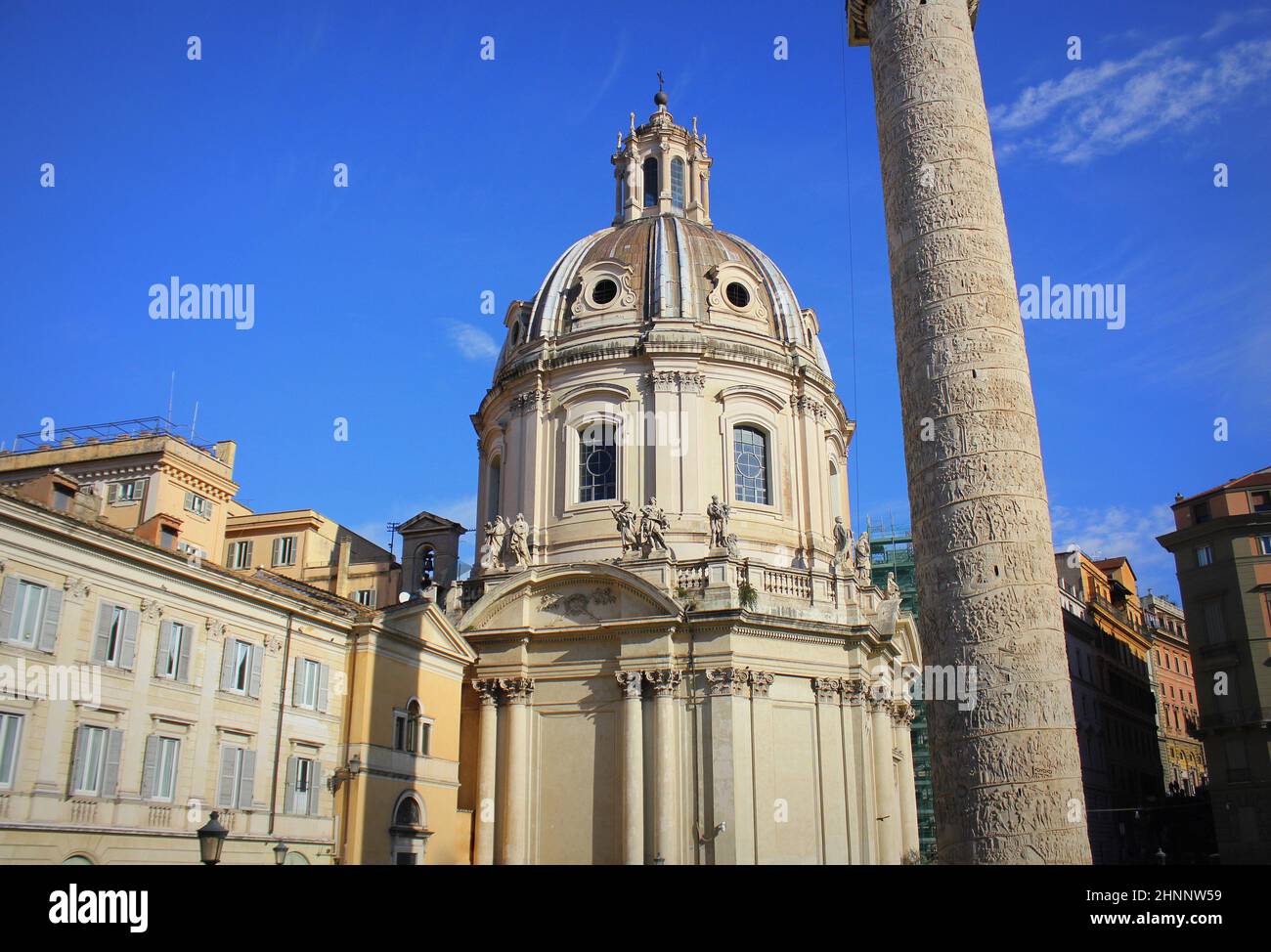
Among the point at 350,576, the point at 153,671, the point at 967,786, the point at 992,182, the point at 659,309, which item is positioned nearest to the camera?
the point at 967,786

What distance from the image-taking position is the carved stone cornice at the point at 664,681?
3231cm

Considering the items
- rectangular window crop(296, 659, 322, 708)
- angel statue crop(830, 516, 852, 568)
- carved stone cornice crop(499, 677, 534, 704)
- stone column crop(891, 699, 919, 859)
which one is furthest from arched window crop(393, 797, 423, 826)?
stone column crop(891, 699, 919, 859)

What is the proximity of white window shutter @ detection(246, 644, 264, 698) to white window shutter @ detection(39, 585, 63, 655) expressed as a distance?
487 centimetres

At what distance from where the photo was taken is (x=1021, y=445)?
1655 centimetres

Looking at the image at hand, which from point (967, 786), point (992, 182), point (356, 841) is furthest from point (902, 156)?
point (356, 841)

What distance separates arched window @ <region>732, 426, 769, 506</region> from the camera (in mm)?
37906

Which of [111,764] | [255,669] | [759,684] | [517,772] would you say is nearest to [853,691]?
[759,684]

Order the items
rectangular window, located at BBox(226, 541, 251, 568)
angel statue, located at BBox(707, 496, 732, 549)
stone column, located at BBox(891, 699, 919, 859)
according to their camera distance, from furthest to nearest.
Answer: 1. rectangular window, located at BBox(226, 541, 251, 568)
2. stone column, located at BBox(891, 699, 919, 859)
3. angel statue, located at BBox(707, 496, 732, 549)

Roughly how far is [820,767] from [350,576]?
19841 mm

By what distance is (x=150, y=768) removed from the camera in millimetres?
22953

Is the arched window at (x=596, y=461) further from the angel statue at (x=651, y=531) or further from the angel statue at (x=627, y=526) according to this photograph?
the angel statue at (x=651, y=531)

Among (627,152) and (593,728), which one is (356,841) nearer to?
(593,728)

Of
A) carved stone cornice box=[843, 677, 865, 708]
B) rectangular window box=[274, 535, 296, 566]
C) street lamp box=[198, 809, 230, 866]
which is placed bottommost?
street lamp box=[198, 809, 230, 866]

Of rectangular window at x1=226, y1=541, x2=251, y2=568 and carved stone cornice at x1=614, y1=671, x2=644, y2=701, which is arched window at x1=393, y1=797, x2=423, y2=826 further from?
rectangular window at x1=226, y1=541, x2=251, y2=568
